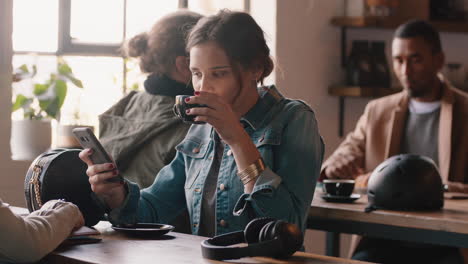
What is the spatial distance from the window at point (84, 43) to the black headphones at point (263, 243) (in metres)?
2.33

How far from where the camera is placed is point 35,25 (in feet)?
12.8

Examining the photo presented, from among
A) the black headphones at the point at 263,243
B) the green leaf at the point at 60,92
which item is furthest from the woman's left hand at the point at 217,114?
the green leaf at the point at 60,92

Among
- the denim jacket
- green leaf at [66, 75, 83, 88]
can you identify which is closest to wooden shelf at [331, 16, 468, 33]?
green leaf at [66, 75, 83, 88]

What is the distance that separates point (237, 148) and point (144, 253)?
416mm

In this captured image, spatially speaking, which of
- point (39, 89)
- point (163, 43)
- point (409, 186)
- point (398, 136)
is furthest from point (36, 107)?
point (409, 186)

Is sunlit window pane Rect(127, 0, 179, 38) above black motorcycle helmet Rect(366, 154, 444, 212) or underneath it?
above

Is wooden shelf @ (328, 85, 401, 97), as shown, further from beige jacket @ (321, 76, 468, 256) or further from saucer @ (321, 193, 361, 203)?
→ saucer @ (321, 193, 361, 203)

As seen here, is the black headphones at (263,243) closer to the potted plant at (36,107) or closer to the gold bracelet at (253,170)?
the gold bracelet at (253,170)

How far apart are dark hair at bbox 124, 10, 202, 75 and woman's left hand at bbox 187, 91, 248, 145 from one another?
0.86m

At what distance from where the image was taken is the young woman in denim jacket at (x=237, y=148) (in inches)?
80.3

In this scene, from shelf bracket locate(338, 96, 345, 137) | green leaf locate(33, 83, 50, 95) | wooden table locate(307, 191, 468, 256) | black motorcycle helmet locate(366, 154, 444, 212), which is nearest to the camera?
wooden table locate(307, 191, 468, 256)

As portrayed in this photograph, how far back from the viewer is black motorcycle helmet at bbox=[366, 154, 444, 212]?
2703mm

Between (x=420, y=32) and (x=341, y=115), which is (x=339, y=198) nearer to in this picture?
(x=420, y=32)

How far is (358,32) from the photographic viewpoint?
4879 millimetres
